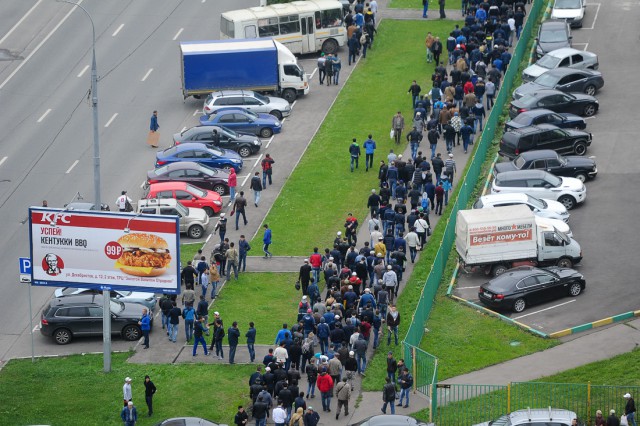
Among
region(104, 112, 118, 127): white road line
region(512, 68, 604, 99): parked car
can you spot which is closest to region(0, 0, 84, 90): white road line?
region(104, 112, 118, 127): white road line

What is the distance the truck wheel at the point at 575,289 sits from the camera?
45.9 meters

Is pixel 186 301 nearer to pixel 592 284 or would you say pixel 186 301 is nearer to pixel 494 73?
pixel 592 284

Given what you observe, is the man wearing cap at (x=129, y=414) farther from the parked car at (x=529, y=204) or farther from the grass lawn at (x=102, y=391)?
the parked car at (x=529, y=204)

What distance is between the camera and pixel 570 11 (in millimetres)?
69500

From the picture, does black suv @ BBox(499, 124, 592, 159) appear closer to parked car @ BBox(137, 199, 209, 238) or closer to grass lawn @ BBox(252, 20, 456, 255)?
grass lawn @ BBox(252, 20, 456, 255)

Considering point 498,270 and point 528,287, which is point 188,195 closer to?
point 498,270

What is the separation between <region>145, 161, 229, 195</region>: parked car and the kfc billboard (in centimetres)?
1190

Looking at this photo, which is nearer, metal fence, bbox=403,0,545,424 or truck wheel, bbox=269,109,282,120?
metal fence, bbox=403,0,545,424

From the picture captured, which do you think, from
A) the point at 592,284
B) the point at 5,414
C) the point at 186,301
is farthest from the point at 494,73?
the point at 5,414

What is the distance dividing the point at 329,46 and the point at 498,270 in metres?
25.0

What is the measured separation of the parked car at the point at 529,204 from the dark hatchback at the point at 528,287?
415cm

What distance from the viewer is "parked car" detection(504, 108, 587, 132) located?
5666 cm

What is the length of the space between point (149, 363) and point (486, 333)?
422 inches

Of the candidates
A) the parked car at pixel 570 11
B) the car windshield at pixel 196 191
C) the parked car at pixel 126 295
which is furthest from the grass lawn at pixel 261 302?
the parked car at pixel 570 11
